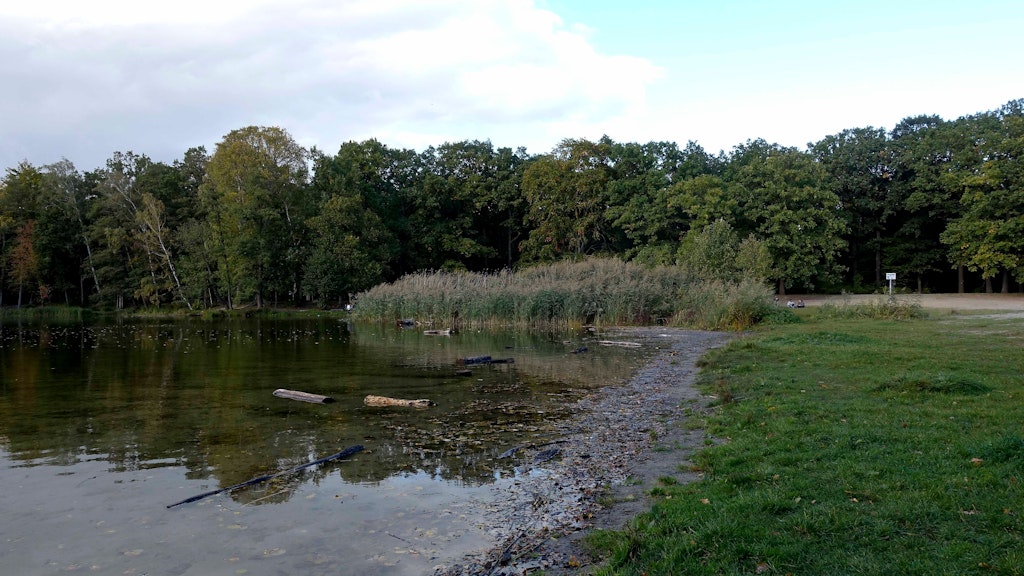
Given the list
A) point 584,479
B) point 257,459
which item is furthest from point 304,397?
point 584,479

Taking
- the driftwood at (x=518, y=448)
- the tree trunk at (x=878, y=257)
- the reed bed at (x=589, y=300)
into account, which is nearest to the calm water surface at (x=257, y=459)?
the driftwood at (x=518, y=448)

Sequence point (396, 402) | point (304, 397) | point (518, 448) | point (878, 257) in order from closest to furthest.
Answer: point (518, 448), point (396, 402), point (304, 397), point (878, 257)

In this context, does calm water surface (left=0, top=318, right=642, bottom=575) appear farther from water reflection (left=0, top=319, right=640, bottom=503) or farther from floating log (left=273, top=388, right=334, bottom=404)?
floating log (left=273, top=388, right=334, bottom=404)

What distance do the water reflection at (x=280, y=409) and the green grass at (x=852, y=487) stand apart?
2988 millimetres

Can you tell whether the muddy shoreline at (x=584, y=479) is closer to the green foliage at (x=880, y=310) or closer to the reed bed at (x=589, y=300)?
the reed bed at (x=589, y=300)

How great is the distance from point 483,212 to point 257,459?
6076 cm

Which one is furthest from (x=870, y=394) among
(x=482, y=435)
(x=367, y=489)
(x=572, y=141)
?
(x=572, y=141)

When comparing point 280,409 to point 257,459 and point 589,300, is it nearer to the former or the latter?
point 257,459

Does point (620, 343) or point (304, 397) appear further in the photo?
point (620, 343)

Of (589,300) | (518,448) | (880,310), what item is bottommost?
(518,448)

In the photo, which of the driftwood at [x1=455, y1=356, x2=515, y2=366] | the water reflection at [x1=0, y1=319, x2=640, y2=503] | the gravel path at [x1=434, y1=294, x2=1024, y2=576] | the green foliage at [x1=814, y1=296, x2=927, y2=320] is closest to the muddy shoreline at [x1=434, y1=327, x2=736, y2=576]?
the gravel path at [x1=434, y1=294, x2=1024, y2=576]

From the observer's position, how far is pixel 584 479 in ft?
25.9

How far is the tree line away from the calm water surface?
34.7m

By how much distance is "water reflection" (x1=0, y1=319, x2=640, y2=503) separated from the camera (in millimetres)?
9109
